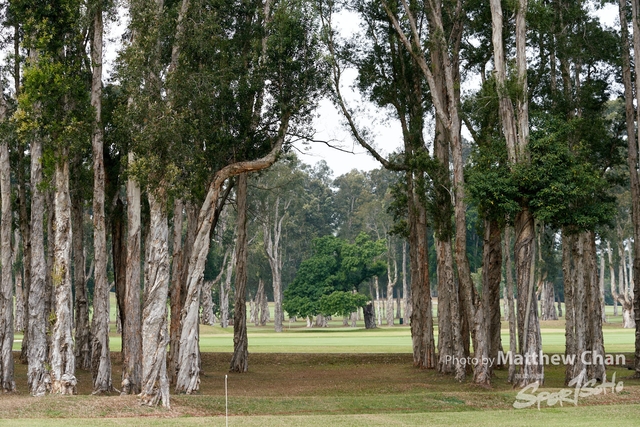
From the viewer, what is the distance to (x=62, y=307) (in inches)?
869

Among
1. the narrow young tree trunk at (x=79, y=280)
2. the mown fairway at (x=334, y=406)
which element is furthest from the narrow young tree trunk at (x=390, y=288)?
the narrow young tree trunk at (x=79, y=280)

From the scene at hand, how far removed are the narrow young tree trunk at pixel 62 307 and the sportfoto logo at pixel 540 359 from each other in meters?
12.6

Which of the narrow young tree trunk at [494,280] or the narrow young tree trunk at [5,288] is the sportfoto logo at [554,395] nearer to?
the narrow young tree trunk at [494,280]

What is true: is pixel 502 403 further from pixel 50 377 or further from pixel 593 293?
pixel 50 377

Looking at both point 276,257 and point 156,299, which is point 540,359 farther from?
point 276,257

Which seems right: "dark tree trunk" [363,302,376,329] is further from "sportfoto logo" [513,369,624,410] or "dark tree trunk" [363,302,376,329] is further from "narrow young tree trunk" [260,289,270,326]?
"sportfoto logo" [513,369,624,410]

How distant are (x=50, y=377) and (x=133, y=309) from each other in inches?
114

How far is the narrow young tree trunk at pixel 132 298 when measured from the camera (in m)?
22.7

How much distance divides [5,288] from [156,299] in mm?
6455

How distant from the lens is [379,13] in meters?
34.2

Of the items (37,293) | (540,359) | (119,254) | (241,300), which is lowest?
(540,359)

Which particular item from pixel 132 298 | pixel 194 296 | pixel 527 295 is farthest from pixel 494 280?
pixel 132 298

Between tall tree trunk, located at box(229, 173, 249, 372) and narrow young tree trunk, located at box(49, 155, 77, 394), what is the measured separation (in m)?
11.6

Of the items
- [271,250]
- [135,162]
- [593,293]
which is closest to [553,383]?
[593,293]
